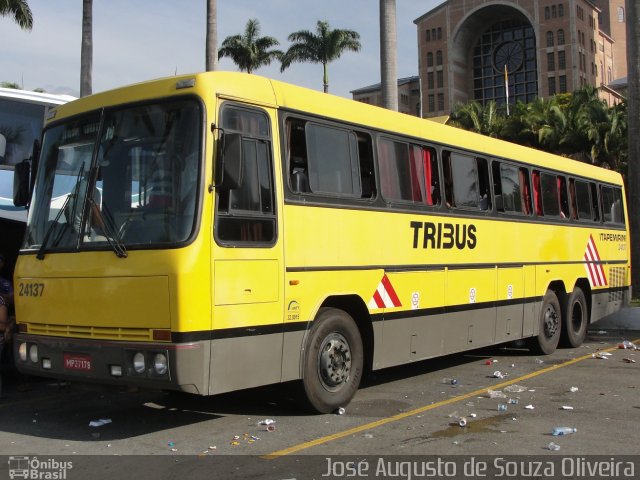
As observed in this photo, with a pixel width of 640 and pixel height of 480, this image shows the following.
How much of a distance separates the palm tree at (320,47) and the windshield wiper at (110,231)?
46.1 meters

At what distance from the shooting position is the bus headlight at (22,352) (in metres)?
7.04

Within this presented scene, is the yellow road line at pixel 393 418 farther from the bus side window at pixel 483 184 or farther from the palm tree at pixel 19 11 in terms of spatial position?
the palm tree at pixel 19 11

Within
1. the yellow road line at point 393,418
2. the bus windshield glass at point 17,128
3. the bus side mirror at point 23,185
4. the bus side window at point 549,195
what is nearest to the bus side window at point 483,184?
the bus side window at point 549,195

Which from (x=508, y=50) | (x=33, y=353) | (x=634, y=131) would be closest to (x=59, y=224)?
(x=33, y=353)

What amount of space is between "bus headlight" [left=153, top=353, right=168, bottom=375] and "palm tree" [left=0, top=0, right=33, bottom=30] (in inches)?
1065

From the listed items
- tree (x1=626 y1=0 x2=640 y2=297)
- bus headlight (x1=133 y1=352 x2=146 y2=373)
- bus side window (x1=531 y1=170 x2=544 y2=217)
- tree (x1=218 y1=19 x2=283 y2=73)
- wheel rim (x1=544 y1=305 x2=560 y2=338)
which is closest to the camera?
bus headlight (x1=133 y1=352 x2=146 y2=373)

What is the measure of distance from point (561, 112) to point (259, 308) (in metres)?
42.2

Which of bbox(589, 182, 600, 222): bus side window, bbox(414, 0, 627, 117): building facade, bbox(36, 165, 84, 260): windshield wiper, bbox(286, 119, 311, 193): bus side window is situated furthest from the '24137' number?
bbox(414, 0, 627, 117): building facade

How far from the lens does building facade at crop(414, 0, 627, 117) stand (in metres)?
105

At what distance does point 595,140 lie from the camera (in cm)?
4125

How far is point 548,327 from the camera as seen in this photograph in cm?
1222

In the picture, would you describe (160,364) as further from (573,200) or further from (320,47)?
(320,47)

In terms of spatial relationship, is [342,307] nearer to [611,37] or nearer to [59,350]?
[59,350]

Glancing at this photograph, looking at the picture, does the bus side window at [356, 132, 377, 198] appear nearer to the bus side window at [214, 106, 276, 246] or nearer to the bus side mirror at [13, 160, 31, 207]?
the bus side window at [214, 106, 276, 246]
